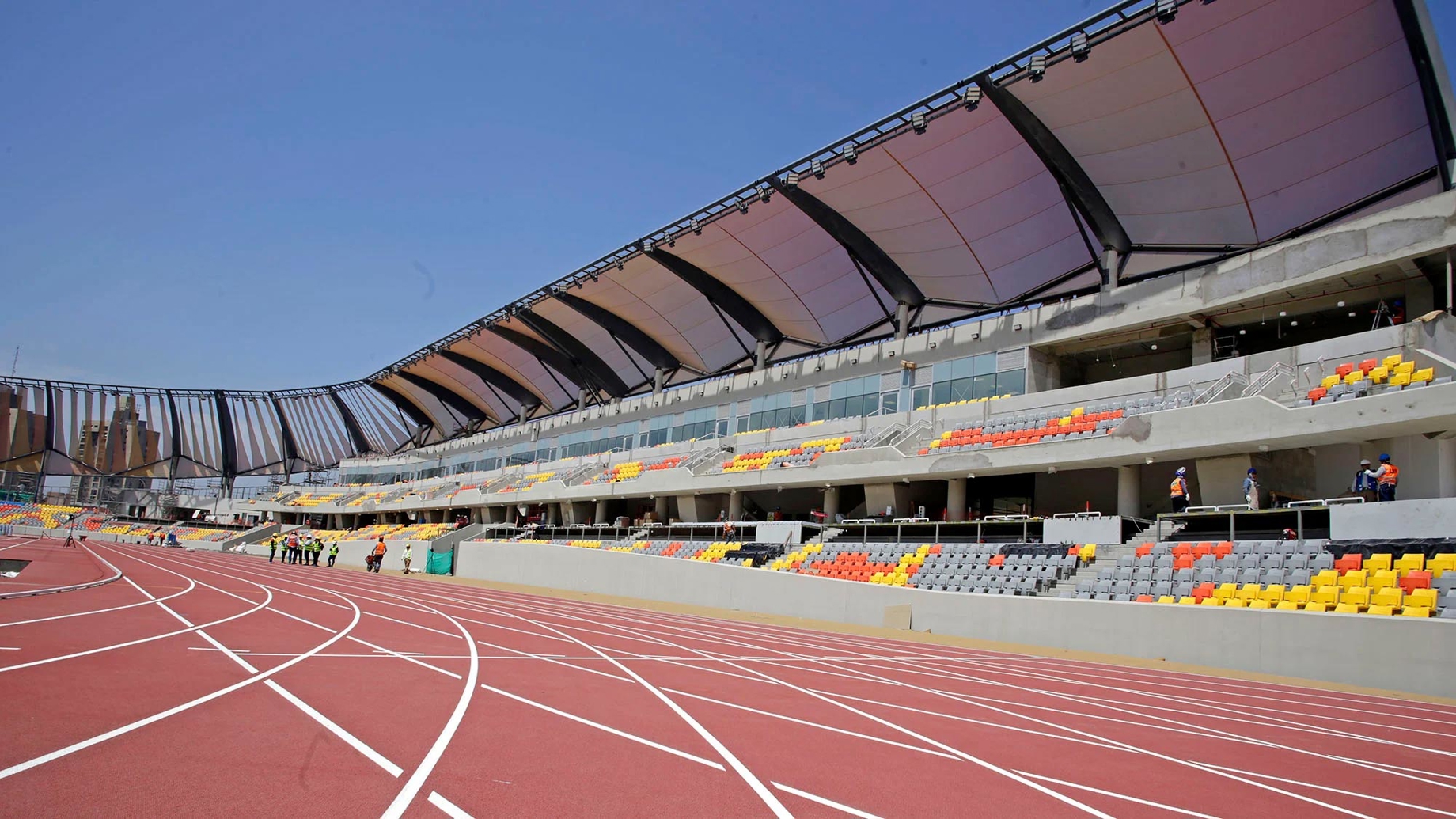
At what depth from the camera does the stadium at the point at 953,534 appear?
601 cm

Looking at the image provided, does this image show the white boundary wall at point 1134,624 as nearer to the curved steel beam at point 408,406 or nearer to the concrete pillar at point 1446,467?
the concrete pillar at point 1446,467

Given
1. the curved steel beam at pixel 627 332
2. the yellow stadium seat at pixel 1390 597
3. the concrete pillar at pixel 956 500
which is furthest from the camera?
the curved steel beam at pixel 627 332

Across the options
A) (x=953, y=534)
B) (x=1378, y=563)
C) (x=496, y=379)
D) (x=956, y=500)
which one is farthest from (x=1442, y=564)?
(x=496, y=379)

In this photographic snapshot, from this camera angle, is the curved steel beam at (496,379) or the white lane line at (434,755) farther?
the curved steel beam at (496,379)

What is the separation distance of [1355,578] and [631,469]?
104 feet

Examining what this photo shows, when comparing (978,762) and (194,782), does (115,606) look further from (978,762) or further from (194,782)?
(978,762)

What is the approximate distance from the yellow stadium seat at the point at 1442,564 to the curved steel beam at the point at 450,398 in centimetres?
6325

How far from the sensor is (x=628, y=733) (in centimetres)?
682

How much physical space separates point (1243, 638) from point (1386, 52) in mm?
16414

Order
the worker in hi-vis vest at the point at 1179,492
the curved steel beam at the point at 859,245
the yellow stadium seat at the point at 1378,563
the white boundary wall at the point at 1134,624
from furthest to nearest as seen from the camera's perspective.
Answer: the curved steel beam at the point at 859,245 < the worker in hi-vis vest at the point at 1179,492 < the yellow stadium seat at the point at 1378,563 < the white boundary wall at the point at 1134,624

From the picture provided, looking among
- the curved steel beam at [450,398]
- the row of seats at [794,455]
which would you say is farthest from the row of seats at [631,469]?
the curved steel beam at [450,398]

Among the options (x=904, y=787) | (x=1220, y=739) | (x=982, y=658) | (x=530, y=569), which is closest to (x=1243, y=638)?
(x=982, y=658)

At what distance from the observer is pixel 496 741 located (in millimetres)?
6250

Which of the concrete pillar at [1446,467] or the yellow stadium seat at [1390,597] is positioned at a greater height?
the concrete pillar at [1446,467]
